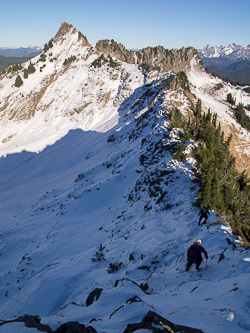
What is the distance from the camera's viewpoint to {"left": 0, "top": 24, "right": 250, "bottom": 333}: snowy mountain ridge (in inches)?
201

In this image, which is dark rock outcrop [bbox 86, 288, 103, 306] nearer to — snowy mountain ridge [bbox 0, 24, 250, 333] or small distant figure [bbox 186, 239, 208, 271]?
snowy mountain ridge [bbox 0, 24, 250, 333]

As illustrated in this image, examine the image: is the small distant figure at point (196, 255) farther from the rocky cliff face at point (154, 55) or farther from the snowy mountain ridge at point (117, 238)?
the rocky cliff face at point (154, 55)

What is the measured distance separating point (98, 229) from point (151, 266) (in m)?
8.65

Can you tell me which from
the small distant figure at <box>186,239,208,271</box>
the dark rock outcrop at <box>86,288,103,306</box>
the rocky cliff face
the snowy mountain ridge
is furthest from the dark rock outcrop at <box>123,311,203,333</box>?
the rocky cliff face

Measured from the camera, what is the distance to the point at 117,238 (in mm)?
13578

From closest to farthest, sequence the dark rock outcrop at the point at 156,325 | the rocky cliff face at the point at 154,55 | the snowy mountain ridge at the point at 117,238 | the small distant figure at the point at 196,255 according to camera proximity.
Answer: the dark rock outcrop at the point at 156,325
the snowy mountain ridge at the point at 117,238
the small distant figure at the point at 196,255
the rocky cliff face at the point at 154,55

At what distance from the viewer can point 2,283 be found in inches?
523

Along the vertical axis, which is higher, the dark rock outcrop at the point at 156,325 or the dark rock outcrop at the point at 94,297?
the dark rock outcrop at the point at 156,325

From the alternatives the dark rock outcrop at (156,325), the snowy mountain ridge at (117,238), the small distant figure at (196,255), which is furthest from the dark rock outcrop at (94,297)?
the small distant figure at (196,255)

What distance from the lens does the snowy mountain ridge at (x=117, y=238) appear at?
201 inches

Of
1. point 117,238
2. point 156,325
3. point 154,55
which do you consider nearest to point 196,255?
point 156,325

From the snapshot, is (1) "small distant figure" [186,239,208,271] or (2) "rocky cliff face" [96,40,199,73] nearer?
(1) "small distant figure" [186,239,208,271]

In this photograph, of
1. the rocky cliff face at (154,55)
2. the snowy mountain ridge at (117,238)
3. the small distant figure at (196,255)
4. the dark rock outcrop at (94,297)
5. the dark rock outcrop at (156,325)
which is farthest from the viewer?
the rocky cliff face at (154,55)

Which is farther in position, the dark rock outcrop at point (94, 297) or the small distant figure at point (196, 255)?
the small distant figure at point (196, 255)
